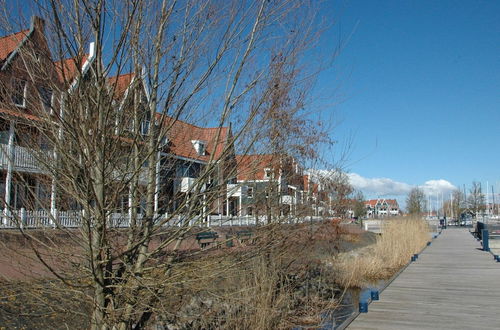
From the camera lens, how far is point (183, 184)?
12.1 ft

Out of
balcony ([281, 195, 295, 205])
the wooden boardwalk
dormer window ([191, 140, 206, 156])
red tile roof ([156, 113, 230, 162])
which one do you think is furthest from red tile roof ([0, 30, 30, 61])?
the wooden boardwalk

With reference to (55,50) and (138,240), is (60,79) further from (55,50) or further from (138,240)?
(138,240)

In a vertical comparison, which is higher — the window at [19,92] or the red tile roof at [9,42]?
the red tile roof at [9,42]

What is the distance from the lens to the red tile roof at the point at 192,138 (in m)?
3.51

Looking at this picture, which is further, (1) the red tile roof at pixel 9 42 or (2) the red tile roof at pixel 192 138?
(2) the red tile roof at pixel 192 138

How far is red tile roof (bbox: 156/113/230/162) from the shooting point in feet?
11.5

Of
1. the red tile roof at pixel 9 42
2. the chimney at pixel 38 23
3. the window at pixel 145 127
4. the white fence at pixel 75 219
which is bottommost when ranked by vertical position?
the white fence at pixel 75 219

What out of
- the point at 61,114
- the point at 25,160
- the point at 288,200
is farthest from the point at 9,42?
the point at 288,200

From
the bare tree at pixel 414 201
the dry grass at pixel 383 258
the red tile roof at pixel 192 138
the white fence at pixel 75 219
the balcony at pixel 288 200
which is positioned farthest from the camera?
the bare tree at pixel 414 201

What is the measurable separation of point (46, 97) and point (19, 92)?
24 centimetres

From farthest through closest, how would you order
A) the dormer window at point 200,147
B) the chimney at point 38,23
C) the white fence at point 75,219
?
the dormer window at point 200,147 < the white fence at point 75,219 < the chimney at point 38,23

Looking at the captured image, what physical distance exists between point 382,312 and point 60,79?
21.7 ft

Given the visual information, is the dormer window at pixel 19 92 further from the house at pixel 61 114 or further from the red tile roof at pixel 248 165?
the red tile roof at pixel 248 165

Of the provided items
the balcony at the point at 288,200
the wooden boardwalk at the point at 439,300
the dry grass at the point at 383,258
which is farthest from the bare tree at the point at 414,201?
the balcony at the point at 288,200
